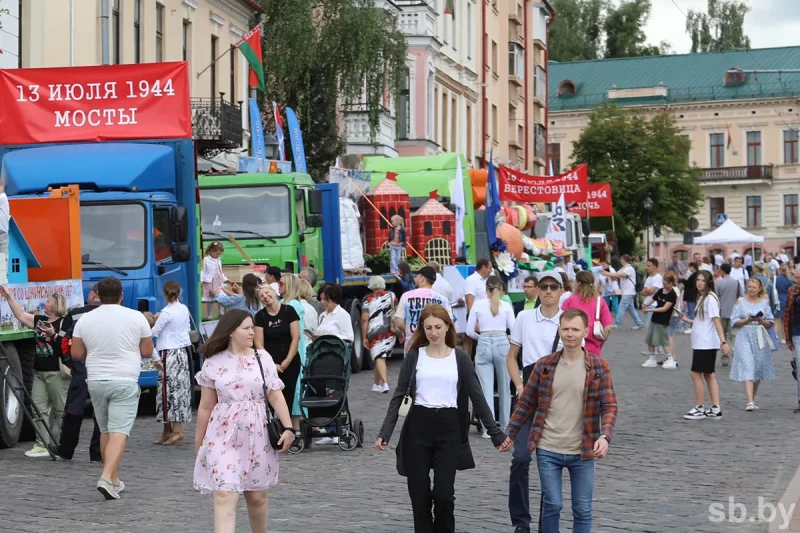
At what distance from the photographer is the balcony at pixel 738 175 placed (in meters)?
97.6

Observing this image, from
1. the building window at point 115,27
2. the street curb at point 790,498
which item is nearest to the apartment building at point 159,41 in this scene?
the building window at point 115,27

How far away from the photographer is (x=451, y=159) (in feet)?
94.9

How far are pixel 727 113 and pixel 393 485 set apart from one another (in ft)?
294

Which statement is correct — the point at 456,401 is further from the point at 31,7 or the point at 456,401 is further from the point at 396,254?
the point at 31,7

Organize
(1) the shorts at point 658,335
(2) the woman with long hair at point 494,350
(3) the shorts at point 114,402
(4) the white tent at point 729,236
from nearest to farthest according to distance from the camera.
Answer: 1. (3) the shorts at point 114,402
2. (2) the woman with long hair at point 494,350
3. (1) the shorts at point 658,335
4. (4) the white tent at point 729,236

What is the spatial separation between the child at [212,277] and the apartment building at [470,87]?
1939 centimetres

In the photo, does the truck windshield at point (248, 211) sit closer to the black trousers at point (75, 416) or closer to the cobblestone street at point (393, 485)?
the cobblestone street at point (393, 485)

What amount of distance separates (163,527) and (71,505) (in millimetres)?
1310

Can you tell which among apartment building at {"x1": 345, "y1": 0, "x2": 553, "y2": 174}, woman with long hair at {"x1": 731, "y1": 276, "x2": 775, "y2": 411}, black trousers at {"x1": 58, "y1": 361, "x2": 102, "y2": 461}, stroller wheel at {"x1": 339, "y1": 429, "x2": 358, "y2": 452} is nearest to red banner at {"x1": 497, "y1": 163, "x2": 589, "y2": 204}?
apartment building at {"x1": 345, "y1": 0, "x2": 553, "y2": 174}

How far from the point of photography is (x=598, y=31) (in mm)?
100938

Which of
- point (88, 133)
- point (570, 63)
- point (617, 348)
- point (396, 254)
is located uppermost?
point (570, 63)

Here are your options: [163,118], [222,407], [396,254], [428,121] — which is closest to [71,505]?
[222,407]

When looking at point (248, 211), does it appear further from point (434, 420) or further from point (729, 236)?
point (729, 236)

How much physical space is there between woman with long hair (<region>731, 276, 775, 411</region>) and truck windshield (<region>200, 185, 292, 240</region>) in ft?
21.4
